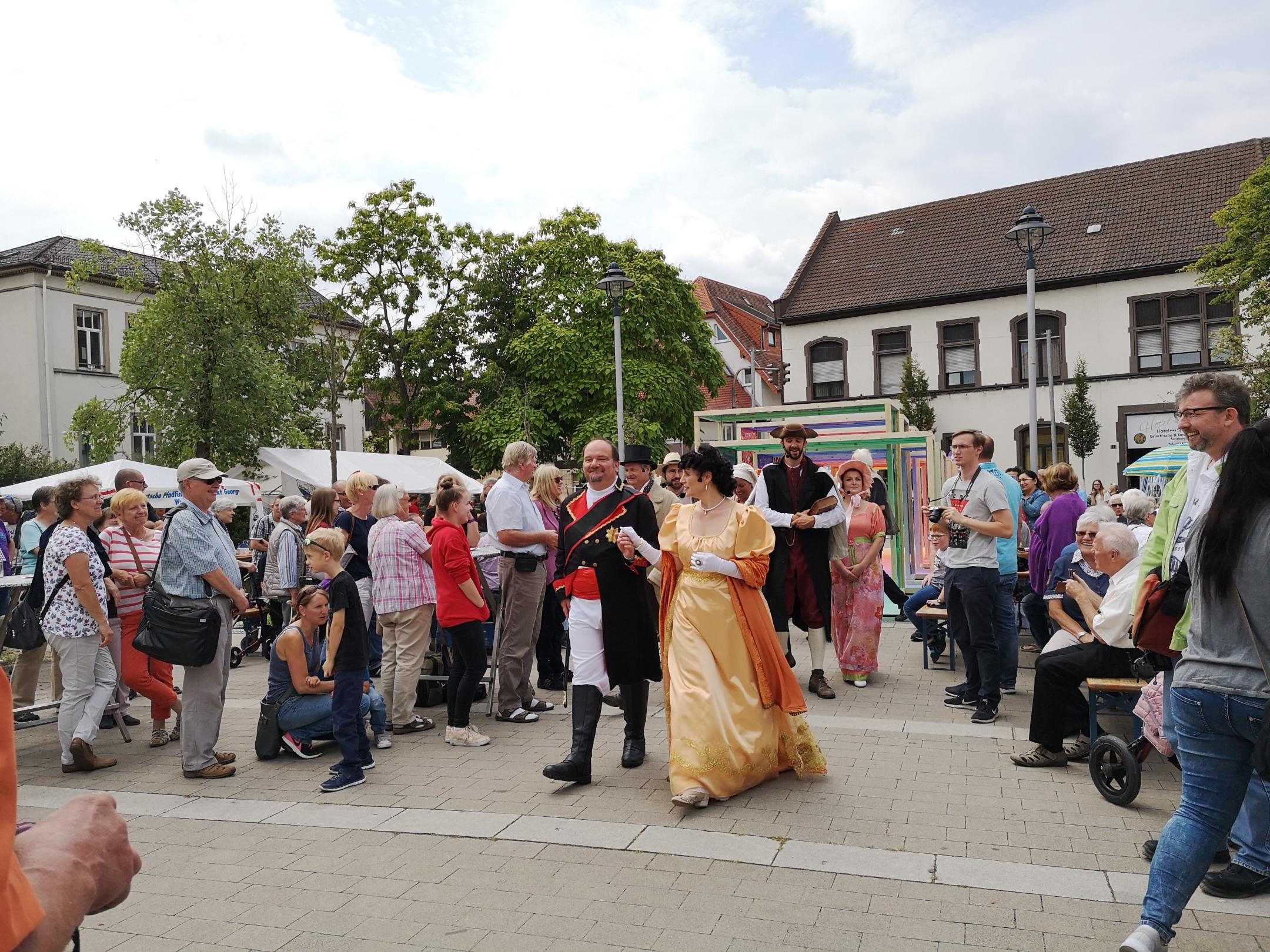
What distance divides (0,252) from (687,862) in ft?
130

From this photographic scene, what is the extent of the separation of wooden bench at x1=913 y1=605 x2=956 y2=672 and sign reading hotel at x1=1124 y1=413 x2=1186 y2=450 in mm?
25479

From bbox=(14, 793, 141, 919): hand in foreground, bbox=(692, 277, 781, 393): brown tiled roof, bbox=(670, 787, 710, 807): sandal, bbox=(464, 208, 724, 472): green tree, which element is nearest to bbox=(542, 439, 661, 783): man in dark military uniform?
bbox=(670, 787, 710, 807): sandal

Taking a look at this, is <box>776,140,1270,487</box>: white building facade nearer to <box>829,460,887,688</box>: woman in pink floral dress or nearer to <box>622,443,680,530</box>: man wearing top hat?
<box>829,460,887,688</box>: woman in pink floral dress

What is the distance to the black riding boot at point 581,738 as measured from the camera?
212 inches

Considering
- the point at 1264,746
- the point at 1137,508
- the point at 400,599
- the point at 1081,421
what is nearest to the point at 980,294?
the point at 1081,421

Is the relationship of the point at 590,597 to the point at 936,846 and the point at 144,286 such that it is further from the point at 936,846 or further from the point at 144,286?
the point at 144,286

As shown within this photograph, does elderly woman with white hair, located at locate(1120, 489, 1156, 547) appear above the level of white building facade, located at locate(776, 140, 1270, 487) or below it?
below

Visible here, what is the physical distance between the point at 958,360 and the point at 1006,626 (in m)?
29.5

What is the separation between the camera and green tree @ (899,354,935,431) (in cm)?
3391

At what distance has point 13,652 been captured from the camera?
11469 millimetres

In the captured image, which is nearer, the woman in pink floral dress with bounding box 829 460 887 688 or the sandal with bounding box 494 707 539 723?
the sandal with bounding box 494 707 539 723

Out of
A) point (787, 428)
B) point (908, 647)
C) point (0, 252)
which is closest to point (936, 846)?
point (787, 428)

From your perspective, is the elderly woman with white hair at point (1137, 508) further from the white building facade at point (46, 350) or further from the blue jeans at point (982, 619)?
the white building facade at point (46, 350)

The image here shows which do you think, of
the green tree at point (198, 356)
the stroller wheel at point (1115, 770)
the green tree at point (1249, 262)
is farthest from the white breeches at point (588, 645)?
the green tree at point (1249, 262)
